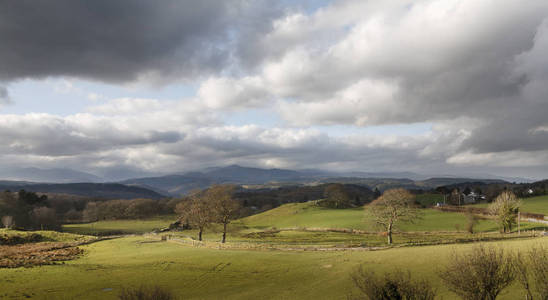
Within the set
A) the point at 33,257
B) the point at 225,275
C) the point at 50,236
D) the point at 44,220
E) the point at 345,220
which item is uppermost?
the point at 225,275

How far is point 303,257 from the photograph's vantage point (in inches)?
2151

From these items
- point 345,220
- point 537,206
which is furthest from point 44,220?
point 537,206

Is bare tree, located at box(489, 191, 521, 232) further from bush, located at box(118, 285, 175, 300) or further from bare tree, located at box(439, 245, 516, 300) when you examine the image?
bush, located at box(118, 285, 175, 300)

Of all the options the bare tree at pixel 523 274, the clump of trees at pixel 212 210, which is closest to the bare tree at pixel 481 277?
the bare tree at pixel 523 274

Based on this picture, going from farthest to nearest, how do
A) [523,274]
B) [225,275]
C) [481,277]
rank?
[225,275] → [481,277] → [523,274]

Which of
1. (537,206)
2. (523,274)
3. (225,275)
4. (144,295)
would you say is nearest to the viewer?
(523,274)

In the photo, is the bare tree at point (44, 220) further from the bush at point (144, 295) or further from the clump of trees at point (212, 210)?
the bush at point (144, 295)

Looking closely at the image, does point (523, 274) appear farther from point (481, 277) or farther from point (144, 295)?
point (144, 295)

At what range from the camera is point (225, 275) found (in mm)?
44812

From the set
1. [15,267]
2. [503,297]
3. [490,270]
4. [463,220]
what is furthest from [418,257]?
[463,220]

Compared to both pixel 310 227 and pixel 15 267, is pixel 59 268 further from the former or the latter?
pixel 310 227

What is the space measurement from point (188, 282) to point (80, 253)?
43.8 m

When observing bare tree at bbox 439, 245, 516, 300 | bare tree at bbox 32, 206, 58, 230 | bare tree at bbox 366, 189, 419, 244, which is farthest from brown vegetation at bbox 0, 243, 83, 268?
bare tree at bbox 32, 206, 58, 230

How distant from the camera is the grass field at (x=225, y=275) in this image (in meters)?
36.0
